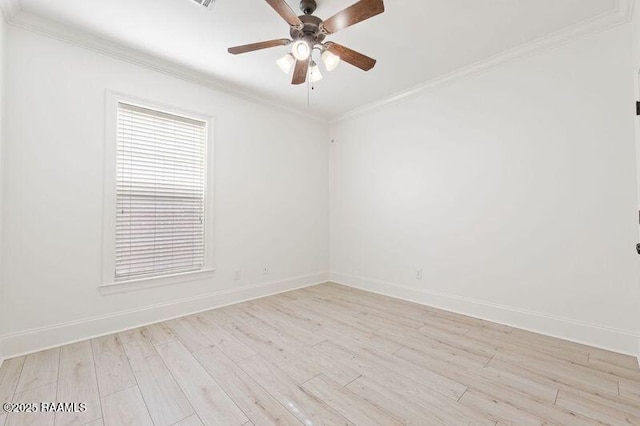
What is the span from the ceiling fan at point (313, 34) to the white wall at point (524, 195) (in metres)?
1.66

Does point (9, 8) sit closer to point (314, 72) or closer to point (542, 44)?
point (314, 72)

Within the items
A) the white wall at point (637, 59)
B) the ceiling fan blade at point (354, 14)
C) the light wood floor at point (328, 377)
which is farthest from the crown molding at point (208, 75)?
the light wood floor at point (328, 377)

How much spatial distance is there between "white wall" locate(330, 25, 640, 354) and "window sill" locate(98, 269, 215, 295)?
2436mm

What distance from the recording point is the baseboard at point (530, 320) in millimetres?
2322

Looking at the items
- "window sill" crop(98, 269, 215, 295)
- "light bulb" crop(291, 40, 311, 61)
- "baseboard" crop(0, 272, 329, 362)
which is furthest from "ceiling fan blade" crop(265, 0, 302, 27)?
"baseboard" crop(0, 272, 329, 362)

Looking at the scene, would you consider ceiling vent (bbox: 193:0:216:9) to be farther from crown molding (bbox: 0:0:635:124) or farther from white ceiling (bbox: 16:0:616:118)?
crown molding (bbox: 0:0:635:124)

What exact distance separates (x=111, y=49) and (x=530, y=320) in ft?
→ 16.2

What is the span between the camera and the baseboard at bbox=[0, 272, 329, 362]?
229 cm

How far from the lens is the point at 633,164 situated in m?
2.27

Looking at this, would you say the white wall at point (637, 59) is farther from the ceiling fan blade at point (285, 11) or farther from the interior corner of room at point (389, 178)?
the ceiling fan blade at point (285, 11)

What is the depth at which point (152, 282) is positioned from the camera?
9.84 feet

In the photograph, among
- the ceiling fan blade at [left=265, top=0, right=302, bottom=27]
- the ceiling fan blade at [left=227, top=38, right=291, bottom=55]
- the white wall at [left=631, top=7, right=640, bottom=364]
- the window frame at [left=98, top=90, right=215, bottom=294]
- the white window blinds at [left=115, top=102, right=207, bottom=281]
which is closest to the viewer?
the ceiling fan blade at [left=265, top=0, right=302, bottom=27]

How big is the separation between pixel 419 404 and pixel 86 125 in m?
3.58

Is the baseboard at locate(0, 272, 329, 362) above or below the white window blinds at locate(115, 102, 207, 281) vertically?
below
